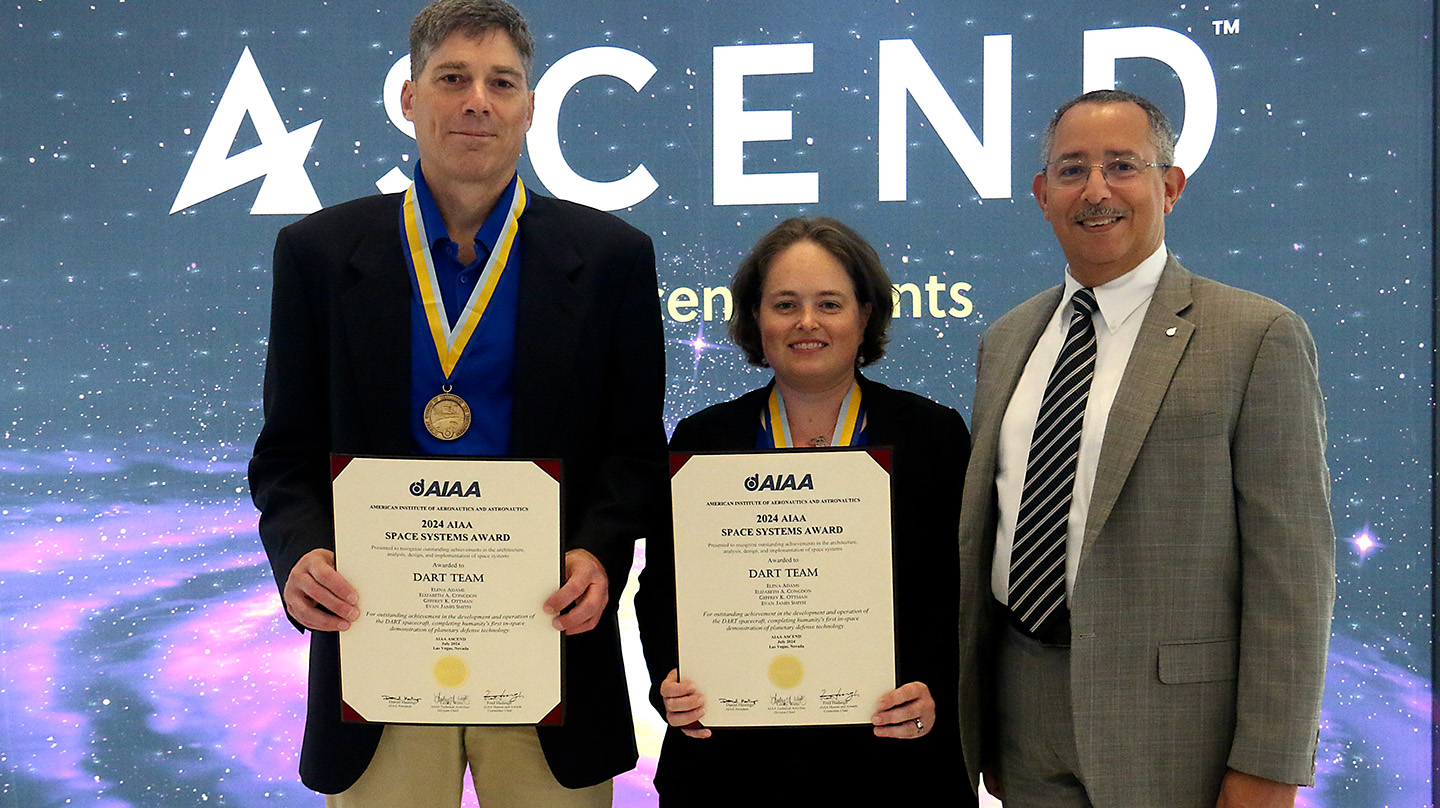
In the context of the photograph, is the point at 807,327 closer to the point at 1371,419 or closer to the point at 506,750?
the point at 506,750

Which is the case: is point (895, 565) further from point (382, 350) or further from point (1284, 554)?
point (382, 350)

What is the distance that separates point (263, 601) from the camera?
3.71 metres

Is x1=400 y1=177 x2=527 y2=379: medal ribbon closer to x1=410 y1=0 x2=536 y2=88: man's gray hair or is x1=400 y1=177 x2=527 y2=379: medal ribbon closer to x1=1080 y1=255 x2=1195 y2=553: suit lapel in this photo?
x1=410 y1=0 x2=536 y2=88: man's gray hair

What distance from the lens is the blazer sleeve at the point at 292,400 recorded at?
184 cm

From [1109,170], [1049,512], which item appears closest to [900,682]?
[1049,512]

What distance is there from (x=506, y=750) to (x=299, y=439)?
679 mm

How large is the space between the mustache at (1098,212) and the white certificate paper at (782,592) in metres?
0.66

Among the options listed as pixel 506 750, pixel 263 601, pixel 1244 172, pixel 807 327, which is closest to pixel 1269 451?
pixel 807 327

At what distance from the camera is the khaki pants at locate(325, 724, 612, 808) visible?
190 cm

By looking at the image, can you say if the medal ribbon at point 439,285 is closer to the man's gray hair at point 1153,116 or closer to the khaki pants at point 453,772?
the khaki pants at point 453,772


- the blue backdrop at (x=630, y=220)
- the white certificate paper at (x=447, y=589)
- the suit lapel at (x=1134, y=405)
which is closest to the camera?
the white certificate paper at (x=447, y=589)

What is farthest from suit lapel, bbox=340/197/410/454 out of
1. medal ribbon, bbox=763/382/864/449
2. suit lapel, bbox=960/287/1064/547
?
suit lapel, bbox=960/287/1064/547

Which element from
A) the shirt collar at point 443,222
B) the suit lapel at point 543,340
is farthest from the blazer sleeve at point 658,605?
the shirt collar at point 443,222

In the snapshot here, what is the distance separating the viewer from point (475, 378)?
180 cm
